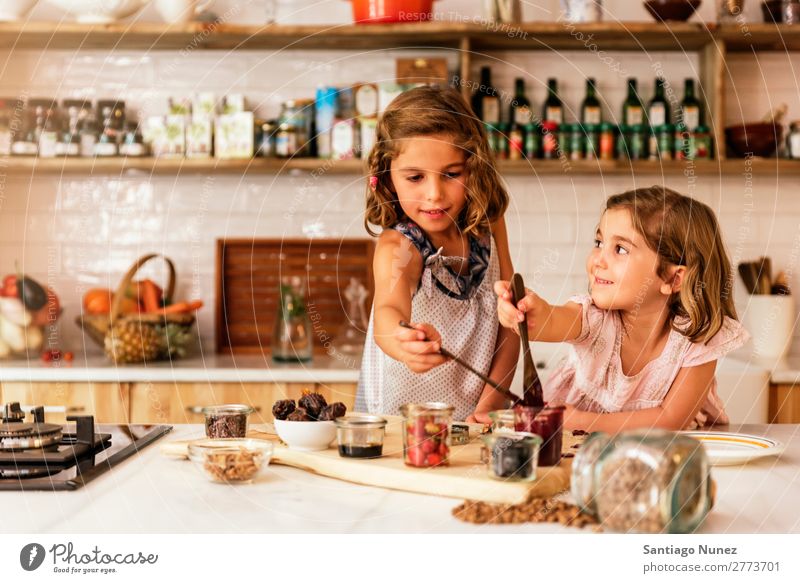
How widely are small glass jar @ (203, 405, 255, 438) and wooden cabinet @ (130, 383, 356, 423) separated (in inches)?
44.7

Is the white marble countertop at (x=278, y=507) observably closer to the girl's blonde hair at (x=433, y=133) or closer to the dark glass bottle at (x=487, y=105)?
the girl's blonde hair at (x=433, y=133)

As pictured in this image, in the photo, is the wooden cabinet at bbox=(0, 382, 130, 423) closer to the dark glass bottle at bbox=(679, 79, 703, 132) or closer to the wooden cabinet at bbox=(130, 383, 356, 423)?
the wooden cabinet at bbox=(130, 383, 356, 423)

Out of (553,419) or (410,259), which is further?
(410,259)

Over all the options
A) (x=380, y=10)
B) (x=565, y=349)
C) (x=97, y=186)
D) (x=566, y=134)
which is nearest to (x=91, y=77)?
(x=97, y=186)

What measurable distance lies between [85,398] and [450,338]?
1179 mm

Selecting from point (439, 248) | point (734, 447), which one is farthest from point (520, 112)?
point (734, 447)

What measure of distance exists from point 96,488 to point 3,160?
197 centimetres

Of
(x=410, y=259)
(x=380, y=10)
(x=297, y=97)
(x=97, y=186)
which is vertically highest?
(x=380, y=10)

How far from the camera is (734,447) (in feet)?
4.15

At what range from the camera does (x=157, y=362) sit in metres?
2.57

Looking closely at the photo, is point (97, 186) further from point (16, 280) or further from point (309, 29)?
point (309, 29)

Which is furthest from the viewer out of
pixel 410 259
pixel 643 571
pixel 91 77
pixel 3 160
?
pixel 91 77

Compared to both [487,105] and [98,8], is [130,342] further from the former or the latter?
[487,105]

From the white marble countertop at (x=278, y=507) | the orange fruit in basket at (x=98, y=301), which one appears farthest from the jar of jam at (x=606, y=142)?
the white marble countertop at (x=278, y=507)
